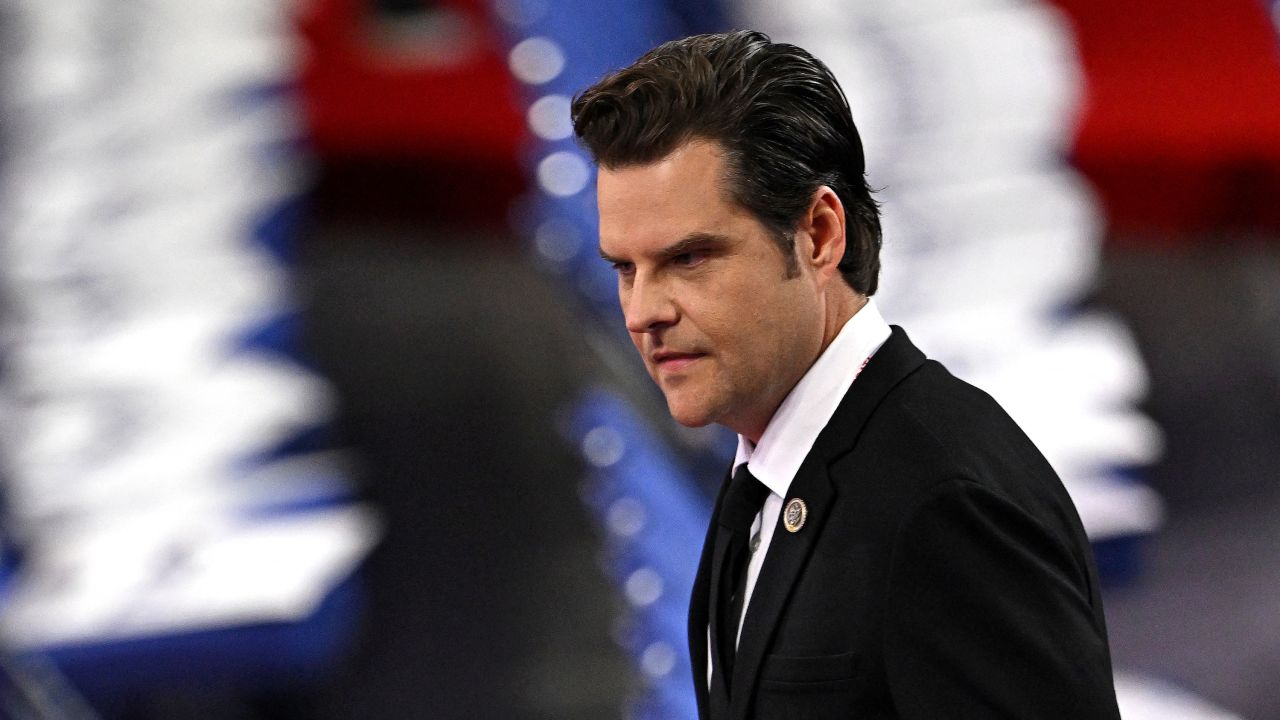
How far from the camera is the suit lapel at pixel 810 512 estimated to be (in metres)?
1.16

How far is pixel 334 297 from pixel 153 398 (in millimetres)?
603

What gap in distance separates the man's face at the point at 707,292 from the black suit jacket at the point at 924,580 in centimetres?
9

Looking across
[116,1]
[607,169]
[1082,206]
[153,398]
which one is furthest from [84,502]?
[1082,206]

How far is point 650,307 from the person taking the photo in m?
1.26

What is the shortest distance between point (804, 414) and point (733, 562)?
0.56 feet

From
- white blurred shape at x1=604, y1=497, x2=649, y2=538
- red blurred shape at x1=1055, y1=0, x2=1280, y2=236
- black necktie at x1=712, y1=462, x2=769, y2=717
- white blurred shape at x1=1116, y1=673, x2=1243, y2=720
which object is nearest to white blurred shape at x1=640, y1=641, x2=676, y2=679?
white blurred shape at x1=604, y1=497, x2=649, y2=538

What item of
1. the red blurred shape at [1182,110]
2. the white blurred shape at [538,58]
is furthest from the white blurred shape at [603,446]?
the red blurred shape at [1182,110]

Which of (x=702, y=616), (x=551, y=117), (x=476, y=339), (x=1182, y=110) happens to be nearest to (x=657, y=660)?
(x=476, y=339)

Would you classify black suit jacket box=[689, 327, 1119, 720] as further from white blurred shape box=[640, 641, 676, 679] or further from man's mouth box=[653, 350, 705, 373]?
white blurred shape box=[640, 641, 676, 679]

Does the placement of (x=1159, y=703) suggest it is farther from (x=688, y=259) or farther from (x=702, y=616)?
(x=688, y=259)

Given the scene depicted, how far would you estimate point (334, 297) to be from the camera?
386cm

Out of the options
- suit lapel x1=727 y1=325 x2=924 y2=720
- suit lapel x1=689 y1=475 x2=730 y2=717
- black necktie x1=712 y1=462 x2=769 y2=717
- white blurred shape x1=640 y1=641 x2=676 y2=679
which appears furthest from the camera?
white blurred shape x1=640 y1=641 x2=676 y2=679

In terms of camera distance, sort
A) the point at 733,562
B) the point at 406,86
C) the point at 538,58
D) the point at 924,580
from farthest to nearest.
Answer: the point at 406,86
the point at 538,58
the point at 733,562
the point at 924,580

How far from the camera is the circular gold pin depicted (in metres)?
1.18
